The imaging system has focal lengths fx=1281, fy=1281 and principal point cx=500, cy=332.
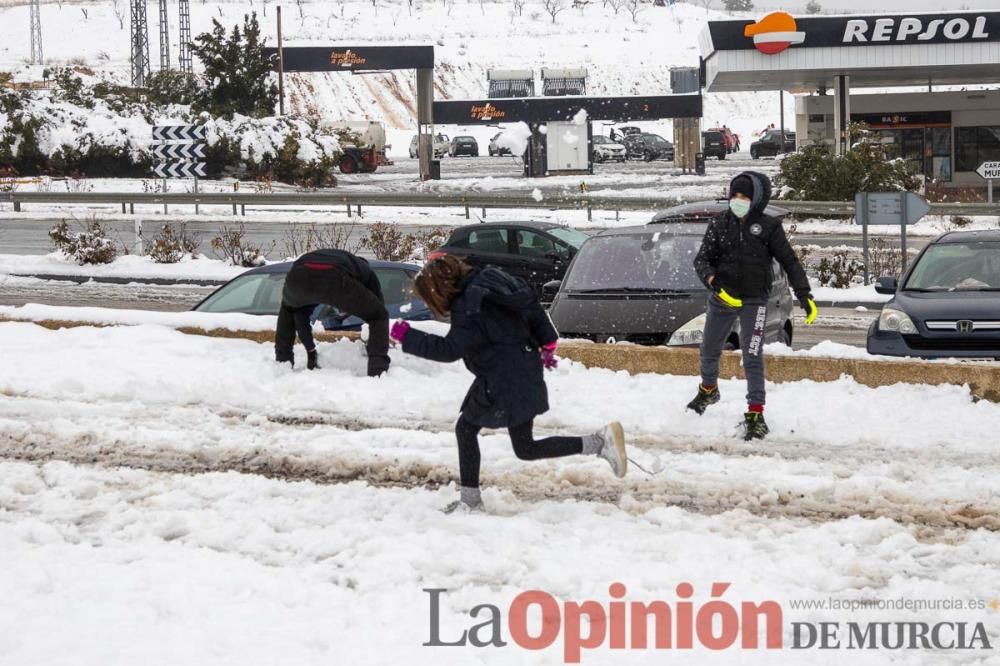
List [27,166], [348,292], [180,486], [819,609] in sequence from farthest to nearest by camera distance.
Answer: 1. [27,166]
2. [348,292]
3. [180,486]
4. [819,609]

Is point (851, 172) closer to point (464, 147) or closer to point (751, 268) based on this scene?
point (751, 268)

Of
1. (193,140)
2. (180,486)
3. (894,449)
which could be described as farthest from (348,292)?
(193,140)

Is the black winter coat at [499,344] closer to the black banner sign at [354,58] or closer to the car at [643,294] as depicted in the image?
the car at [643,294]

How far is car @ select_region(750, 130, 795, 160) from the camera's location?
69.6 m

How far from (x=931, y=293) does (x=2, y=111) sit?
4530cm

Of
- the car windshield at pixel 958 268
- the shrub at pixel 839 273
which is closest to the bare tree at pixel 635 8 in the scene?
the shrub at pixel 839 273

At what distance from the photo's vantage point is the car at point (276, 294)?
1299 cm

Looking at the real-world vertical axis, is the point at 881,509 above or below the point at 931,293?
below

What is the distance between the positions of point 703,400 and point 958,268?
14.1 ft

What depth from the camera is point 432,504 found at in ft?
25.2

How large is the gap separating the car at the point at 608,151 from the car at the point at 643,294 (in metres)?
59.4

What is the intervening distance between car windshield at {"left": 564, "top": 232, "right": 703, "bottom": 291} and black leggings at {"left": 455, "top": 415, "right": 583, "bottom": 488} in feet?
15.4

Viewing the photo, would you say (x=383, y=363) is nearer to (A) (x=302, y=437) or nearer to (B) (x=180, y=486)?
(A) (x=302, y=437)

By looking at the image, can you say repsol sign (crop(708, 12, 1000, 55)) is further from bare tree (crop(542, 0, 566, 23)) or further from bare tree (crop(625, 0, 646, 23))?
bare tree (crop(625, 0, 646, 23))
